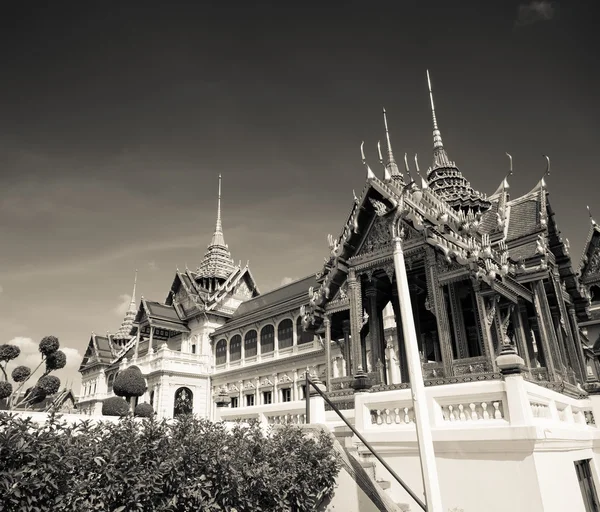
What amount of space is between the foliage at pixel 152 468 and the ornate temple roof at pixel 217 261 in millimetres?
45245

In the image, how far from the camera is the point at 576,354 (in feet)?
42.4

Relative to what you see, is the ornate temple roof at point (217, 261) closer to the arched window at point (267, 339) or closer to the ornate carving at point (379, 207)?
the arched window at point (267, 339)

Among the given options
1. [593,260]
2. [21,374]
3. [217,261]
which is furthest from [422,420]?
[217,261]

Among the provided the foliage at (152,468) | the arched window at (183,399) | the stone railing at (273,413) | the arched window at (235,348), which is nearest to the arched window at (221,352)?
the arched window at (235,348)

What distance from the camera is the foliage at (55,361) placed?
27781mm

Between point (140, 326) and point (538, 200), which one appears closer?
point (538, 200)

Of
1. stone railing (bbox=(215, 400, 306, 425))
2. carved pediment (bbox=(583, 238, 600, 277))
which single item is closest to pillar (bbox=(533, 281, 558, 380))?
stone railing (bbox=(215, 400, 306, 425))

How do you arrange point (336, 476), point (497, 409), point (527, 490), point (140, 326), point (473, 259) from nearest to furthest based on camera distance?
1. point (527, 490)
2. point (497, 409)
3. point (336, 476)
4. point (473, 259)
5. point (140, 326)

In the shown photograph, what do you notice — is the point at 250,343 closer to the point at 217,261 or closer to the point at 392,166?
the point at 217,261

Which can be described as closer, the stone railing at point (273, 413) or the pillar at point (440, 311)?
the pillar at point (440, 311)

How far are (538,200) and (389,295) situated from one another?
5394 mm

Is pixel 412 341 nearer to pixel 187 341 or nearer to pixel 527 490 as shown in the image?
pixel 527 490

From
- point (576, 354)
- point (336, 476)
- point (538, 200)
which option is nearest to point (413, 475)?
point (336, 476)

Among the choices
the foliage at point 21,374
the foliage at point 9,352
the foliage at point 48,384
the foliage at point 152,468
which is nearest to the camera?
the foliage at point 152,468
